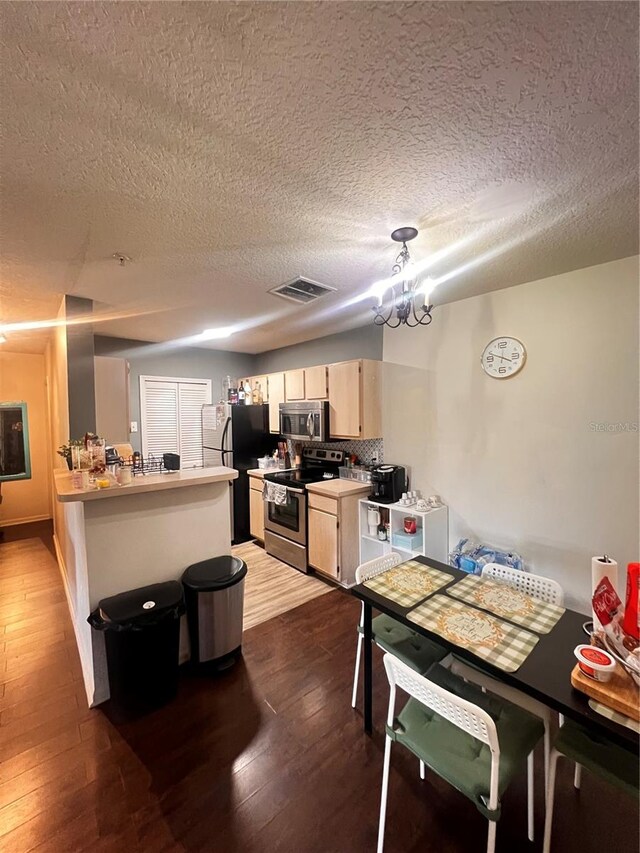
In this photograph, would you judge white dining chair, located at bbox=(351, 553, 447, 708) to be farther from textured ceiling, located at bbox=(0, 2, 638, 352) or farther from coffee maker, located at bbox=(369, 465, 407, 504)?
textured ceiling, located at bbox=(0, 2, 638, 352)

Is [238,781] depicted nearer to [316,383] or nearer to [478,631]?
[478,631]

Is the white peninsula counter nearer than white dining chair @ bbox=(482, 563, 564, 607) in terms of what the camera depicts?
No

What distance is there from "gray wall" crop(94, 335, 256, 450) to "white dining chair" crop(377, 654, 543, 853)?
4.38 metres

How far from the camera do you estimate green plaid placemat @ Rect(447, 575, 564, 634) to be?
151 centimetres

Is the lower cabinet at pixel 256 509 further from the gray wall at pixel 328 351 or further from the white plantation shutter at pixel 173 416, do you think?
the gray wall at pixel 328 351

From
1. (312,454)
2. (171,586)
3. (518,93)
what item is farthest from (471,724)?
(312,454)

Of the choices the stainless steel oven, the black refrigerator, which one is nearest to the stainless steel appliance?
the stainless steel oven

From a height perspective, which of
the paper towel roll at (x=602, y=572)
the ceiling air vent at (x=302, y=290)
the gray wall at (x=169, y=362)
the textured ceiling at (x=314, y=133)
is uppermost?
the ceiling air vent at (x=302, y=290)

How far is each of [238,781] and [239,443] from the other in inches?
131

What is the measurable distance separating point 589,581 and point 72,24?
3.62m

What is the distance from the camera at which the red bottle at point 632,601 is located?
116 centimetres

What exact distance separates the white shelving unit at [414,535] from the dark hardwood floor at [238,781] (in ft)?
3.77

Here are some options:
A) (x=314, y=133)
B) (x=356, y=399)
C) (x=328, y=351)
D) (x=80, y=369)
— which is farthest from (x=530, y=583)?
(x=80, y=369)

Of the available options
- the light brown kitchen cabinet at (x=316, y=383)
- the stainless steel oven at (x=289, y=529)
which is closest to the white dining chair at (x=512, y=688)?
the stainless steel oven at (x=289, y=529)
